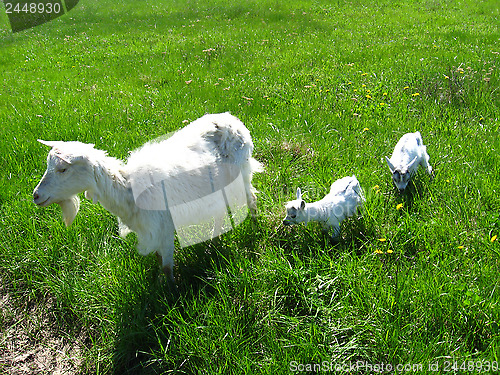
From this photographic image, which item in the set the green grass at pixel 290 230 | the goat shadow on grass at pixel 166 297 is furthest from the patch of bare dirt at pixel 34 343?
the goat shadow on grass at pixel 166 297

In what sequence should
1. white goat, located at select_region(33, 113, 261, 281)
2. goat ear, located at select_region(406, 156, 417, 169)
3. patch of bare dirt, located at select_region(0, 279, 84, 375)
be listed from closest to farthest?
white goat, located at select_region(33, 113, 261, 281), patch of bare dirt, located at select_region(0, 279, 84, 375), goat ear, located at select_region(406, 156, 417, 169)

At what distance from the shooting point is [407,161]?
3914 millimetres

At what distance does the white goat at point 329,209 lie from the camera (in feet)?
11.0

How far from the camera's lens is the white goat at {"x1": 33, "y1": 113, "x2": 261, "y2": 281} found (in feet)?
9.36

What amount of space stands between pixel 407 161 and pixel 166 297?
8.91 ft

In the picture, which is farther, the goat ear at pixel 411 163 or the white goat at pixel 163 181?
the goat ear at pixel 411 163

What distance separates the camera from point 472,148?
4.52 m

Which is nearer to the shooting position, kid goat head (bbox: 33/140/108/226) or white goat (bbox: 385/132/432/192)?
kid goat head (bbox: 33/140/108/226)

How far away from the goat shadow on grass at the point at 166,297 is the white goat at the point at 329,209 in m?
0.55

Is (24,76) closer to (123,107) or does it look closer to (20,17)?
(123,107)

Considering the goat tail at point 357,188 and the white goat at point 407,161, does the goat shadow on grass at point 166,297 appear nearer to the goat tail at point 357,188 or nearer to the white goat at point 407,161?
the goat tail at point 357,188

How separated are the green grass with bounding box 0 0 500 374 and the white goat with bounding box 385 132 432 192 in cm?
17

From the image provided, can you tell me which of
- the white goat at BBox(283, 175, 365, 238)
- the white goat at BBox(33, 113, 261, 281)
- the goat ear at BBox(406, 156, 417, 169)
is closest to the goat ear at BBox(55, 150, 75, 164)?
the white goat at BBox(33, 113, 261, 281)

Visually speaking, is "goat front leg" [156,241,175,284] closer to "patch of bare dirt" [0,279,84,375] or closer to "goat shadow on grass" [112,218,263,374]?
"goat shadow on grass" [112,218,263,374]
